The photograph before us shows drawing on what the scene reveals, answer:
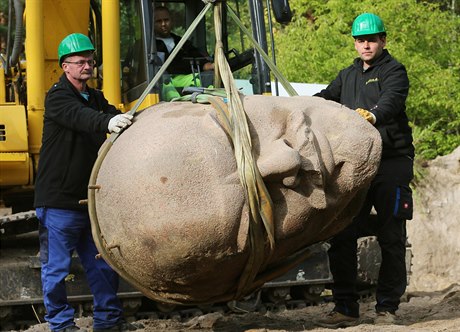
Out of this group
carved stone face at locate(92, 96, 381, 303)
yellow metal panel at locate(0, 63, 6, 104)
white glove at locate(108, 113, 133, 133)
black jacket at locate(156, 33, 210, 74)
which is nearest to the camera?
carved stone face at locate(92, 96, 381, 303)

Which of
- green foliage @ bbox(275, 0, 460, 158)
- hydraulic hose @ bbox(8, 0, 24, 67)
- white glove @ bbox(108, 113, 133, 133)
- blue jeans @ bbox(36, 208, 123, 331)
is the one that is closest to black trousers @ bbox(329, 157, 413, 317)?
blue jeans @ bbox(36, 208, 123, 331)

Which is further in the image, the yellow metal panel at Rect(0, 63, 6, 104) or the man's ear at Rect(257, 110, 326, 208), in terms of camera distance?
the yellow metal panel at Rect(0, 63, 6, 104)

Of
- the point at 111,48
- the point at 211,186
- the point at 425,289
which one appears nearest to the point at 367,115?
the point at 211,186

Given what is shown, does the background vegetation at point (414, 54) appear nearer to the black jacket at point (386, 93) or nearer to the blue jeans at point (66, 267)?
the black jacket at point (386, 93)

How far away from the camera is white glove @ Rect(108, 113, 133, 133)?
6.11 metres

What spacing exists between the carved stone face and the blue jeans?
1166mm

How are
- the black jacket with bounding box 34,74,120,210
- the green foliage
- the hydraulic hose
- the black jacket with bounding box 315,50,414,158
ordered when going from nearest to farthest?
the black jacket with bounding box 34,74,120,210 < the black jacket with bounding box 315,50,414,158 < the hydraulic hose < the green foliage

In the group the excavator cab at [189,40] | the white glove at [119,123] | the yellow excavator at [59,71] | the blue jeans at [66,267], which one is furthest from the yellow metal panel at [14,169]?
the white glove at [119,123]

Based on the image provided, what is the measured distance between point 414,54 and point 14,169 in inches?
277

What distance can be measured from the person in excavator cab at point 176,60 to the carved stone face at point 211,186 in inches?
88.8

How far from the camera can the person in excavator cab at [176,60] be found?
8.45m

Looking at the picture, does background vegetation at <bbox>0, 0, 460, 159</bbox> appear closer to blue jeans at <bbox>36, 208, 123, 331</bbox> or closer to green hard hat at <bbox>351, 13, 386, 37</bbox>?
green hard hat at <bbox>351, 13, 386, 37</bbox>

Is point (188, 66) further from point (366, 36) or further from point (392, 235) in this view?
point (392, 235)

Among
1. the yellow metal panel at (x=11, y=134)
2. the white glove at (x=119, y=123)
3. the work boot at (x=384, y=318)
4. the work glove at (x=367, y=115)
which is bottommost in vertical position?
the work boot at (x=384, y=318)
